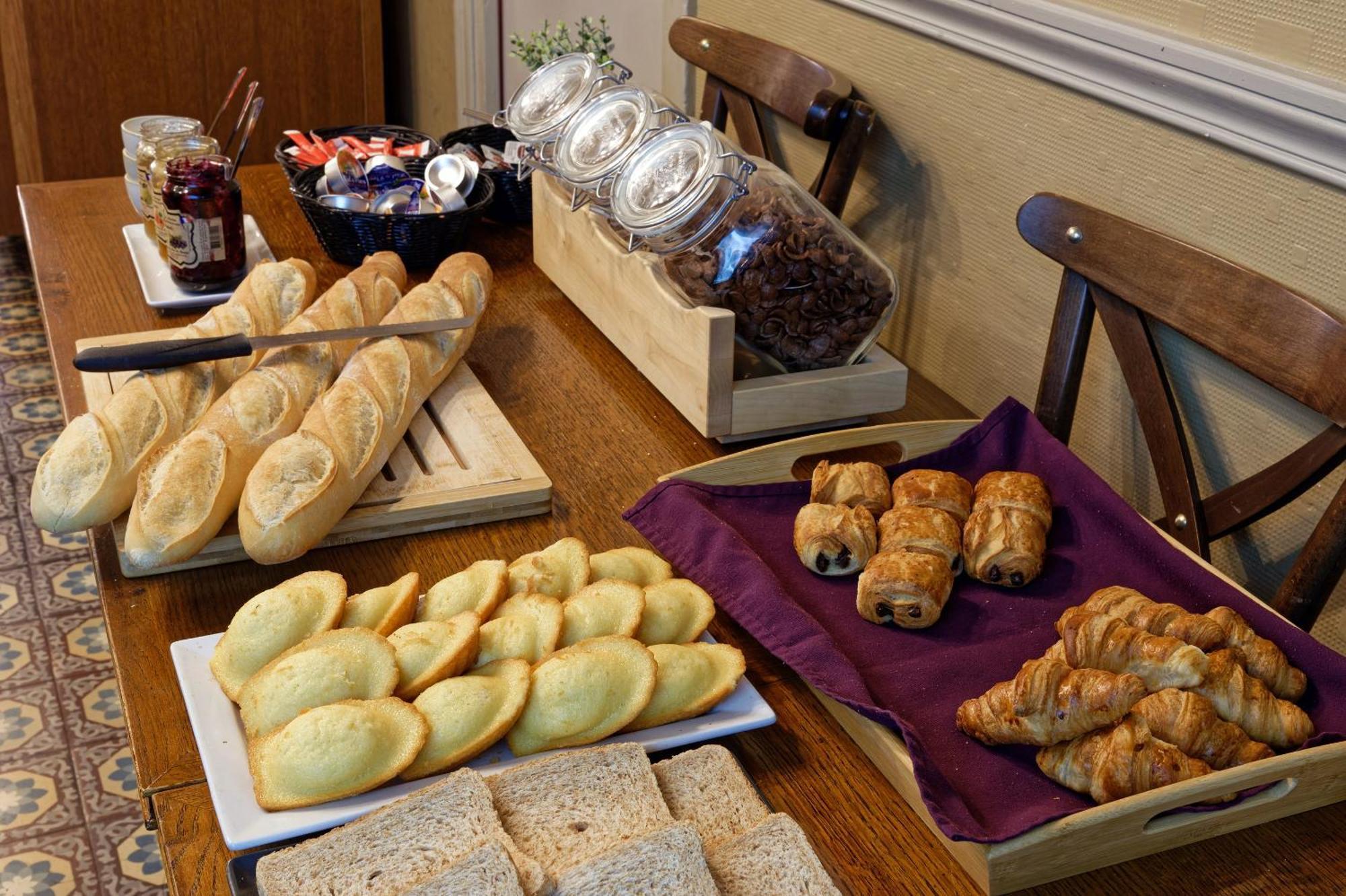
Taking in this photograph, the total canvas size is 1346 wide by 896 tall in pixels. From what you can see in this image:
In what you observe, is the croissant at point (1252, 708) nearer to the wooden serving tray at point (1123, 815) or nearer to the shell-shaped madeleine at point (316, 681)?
the wooden serving tray at point (1123, 815)

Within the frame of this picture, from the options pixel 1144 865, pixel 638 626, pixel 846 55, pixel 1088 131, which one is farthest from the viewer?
pixel 846 55

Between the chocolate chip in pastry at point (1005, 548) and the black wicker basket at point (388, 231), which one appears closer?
the chocolate chip in pastry at point (1005, 548)

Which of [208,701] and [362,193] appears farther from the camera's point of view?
[362,193]

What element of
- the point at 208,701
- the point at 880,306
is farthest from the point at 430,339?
the point at 208,701

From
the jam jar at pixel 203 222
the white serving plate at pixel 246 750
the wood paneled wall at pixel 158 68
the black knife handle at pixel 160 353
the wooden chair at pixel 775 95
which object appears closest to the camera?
the white serving plate at pixel 246 750

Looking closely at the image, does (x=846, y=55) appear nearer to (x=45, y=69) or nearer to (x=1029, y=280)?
(x=1029, y=280)

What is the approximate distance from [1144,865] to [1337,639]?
454 mm

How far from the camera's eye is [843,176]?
1.76m

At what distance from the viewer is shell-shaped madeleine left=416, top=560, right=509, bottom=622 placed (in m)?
0.99

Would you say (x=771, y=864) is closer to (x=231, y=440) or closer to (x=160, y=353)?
(x=231, y=440)

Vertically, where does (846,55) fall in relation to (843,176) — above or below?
above

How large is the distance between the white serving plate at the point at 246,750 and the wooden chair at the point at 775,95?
0.94 metres

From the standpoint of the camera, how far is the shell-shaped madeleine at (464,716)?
0.86 m

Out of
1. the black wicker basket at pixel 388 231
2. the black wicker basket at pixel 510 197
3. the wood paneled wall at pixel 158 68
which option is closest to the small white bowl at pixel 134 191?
the black wicker basket at pixel 388 231
